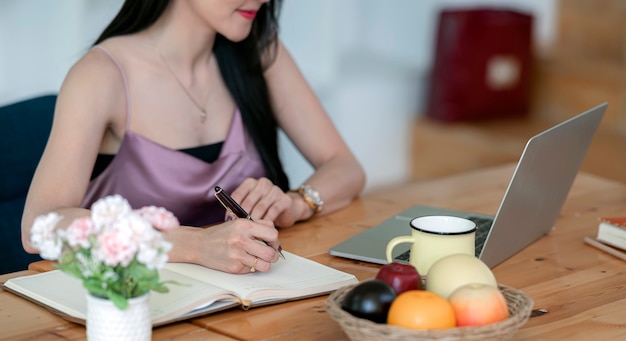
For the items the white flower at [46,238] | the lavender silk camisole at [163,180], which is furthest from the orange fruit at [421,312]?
the lavender silk camisole at [163,180]

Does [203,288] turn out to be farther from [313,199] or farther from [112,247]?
[313,199]

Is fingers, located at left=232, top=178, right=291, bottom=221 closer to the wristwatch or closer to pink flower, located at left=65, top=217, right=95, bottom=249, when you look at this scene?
the wristwatch

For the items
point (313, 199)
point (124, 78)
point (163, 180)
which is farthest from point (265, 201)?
point (124, 78)

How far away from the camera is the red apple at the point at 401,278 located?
3.79ft

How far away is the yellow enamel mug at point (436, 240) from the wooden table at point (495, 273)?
144 millimetres

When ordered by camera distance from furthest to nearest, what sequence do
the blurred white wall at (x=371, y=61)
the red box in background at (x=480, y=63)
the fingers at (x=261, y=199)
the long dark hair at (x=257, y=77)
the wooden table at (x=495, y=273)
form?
1. the red box in background at (x=480, y=63)
2. the blurred white wall at (x=371, y=61)
3. the long dark hair at (x=257, y=77)
4. the fingers at (x=261, y=199)
5. the wooden table at (x=495, y=273)

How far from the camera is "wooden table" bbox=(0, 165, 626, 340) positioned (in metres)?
1.25

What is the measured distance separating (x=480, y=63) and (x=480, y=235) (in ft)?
7.93

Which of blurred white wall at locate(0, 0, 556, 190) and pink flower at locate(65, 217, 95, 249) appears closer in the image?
pink flower at locate(65, 217, 95, 249)

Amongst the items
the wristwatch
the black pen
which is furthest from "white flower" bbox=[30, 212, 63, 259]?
the wristwatch

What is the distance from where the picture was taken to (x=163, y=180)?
1955mm

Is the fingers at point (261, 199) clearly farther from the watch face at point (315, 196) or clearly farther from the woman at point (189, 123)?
the watch face at point (315, 196)

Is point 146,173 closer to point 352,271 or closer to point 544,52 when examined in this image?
point 352,271

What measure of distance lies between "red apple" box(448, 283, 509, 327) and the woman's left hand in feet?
2.22
